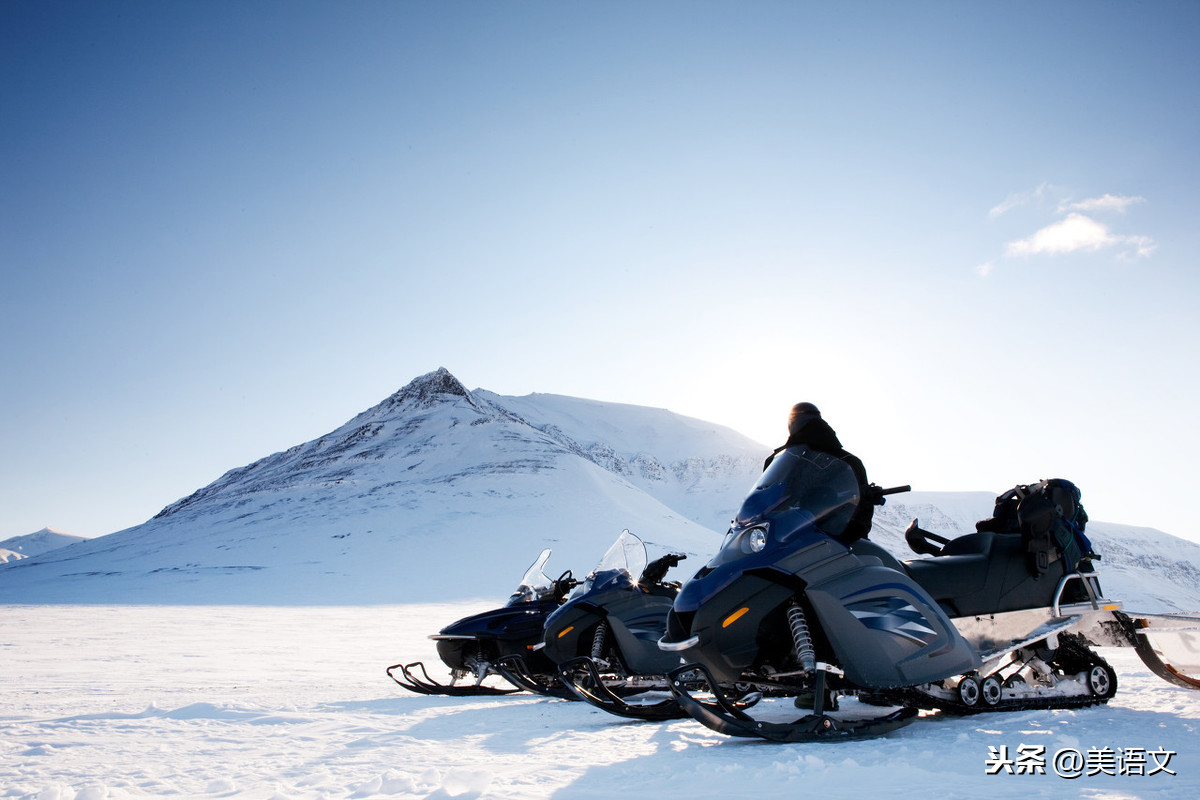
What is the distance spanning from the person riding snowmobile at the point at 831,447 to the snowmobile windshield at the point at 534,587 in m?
4.59

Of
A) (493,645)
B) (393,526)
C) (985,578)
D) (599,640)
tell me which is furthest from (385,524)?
(985,578)

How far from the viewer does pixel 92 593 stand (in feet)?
90.2

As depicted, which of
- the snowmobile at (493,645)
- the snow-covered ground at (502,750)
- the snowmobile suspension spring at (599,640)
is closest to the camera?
the snow-covered ground at (502,750)

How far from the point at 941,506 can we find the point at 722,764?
136 meters

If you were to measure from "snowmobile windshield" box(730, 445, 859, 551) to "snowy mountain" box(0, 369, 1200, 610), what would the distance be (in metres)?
22.3

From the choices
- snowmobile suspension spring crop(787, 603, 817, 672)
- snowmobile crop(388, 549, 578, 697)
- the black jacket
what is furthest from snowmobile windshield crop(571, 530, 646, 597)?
snowmobile suspension spring crop(787, 603, 817, 672)

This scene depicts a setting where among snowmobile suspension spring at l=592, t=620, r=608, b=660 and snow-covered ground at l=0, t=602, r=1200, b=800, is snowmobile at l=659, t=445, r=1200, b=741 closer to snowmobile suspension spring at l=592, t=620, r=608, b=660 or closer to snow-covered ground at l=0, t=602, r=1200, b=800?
snow-covered ground at l=0, t=602, r=1200, b=800

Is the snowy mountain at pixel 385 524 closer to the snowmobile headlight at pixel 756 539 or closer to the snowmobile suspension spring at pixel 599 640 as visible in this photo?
the snowmobile suspension spring at pixel 599 640

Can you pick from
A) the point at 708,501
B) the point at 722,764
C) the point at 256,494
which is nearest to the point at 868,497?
the point at 722,764

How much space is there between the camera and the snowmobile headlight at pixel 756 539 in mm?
3850

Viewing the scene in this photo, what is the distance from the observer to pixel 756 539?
3.88 meters

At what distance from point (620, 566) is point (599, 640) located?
699 millimetres

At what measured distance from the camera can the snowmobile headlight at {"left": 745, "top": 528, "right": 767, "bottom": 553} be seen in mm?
3850

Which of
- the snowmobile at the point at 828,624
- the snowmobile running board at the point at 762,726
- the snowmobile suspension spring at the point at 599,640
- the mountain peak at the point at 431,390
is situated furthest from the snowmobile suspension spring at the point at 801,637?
the mountain peak at the point at 431,390
